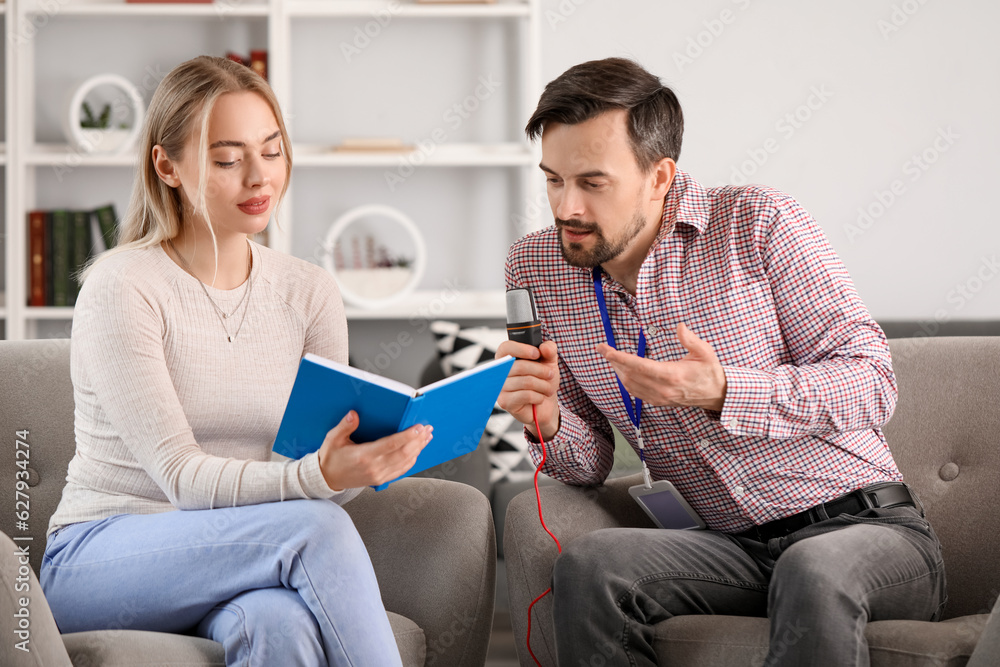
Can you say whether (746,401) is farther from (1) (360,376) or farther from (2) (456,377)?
(1) (360,376)

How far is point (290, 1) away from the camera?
10.2ft

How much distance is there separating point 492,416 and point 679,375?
145 cm

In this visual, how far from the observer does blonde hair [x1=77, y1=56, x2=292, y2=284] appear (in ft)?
4.75

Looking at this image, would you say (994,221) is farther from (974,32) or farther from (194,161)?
(194,161)

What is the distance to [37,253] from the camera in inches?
121

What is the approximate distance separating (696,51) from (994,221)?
123cm

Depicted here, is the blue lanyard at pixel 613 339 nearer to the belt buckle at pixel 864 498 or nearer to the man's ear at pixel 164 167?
the belt buckle at pixel 864 498

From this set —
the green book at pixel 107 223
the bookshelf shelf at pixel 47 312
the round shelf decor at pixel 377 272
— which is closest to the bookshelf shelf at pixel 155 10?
the green book at pixel 107 223

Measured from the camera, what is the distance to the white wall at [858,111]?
3.13m

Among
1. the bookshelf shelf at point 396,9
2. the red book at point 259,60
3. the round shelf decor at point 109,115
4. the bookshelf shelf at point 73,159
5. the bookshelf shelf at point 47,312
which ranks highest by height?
the bookshelf shelf at point 396,9

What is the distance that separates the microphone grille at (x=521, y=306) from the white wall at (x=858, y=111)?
196 centimetres

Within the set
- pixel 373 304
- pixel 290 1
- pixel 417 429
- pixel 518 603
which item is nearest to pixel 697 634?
pixel 518 603

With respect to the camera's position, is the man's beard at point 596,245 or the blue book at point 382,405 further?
the man's beard at point 596,245

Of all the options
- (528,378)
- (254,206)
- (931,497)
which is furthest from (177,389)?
(931,497)
